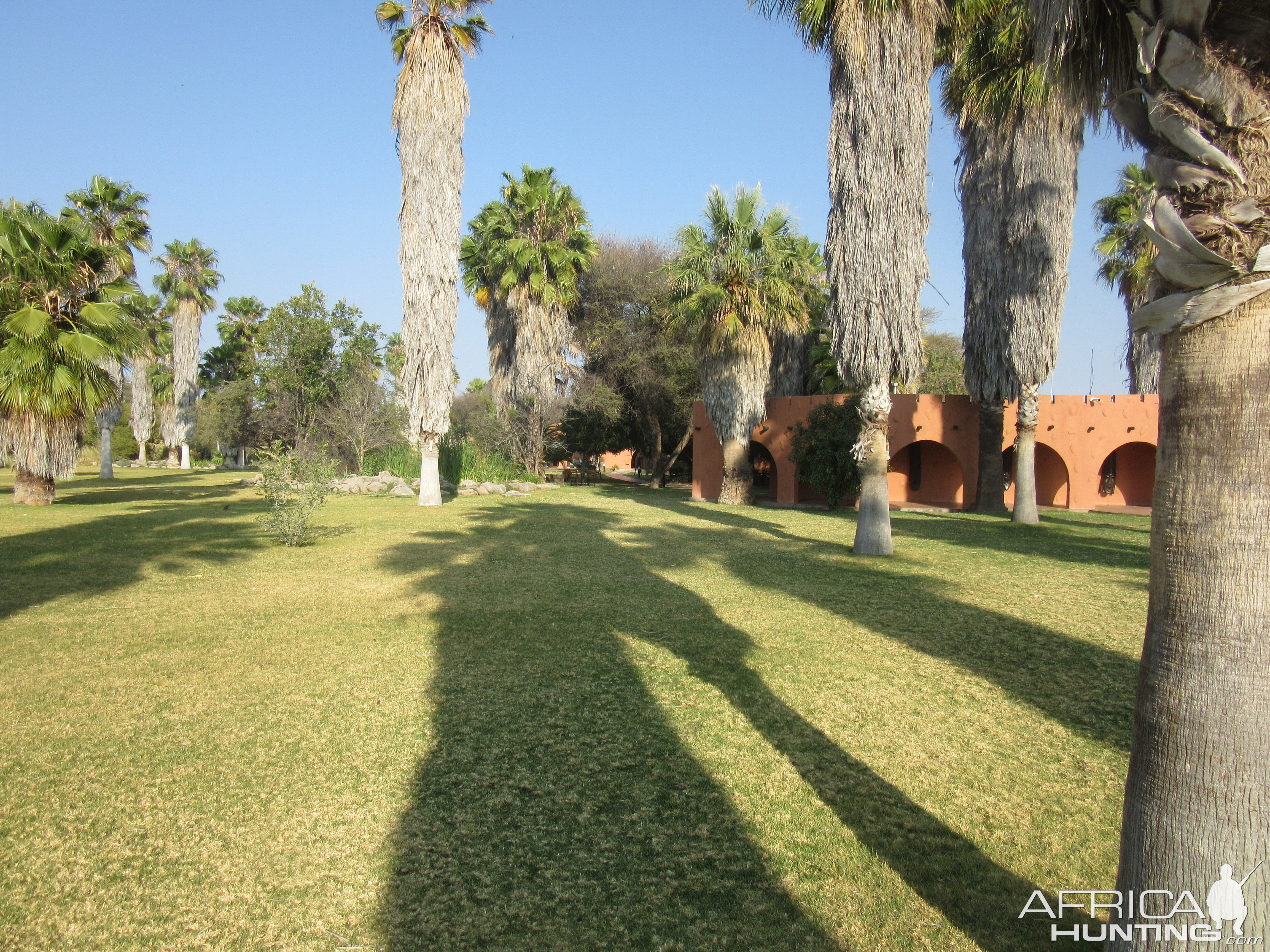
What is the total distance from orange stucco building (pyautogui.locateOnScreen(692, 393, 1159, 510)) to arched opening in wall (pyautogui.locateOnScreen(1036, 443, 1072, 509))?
1.1 inches

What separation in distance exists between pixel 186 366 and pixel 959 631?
4412 cm

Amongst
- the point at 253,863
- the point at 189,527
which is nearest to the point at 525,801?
the point at 253,863

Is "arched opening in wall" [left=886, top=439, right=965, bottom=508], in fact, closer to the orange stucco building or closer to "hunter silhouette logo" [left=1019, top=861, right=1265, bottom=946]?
the orange stucco building

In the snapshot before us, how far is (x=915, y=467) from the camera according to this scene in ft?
76.8

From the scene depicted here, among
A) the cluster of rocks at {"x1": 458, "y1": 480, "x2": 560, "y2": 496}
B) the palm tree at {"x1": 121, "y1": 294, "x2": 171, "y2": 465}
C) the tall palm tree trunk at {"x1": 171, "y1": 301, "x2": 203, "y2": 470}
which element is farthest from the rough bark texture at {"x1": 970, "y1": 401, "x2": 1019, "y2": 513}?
the tall palm tree trunk at {"x1": 171, "y1": 301, "x2": 203, "y2": 470}

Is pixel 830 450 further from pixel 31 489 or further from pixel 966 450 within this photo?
pixel 31 489

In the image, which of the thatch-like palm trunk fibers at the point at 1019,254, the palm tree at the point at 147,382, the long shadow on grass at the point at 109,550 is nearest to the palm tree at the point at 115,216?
the palm tree at the point at 147,382

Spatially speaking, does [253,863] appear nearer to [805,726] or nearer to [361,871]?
[361,871]

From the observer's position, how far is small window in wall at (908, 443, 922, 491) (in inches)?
917

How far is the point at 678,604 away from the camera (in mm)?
8008

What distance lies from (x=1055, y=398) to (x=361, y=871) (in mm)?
22616

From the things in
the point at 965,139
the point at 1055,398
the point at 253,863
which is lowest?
the point at 253,863

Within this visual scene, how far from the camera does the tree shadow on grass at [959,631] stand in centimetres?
511

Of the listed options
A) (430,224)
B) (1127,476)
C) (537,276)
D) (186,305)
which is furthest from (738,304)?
(186,305)
